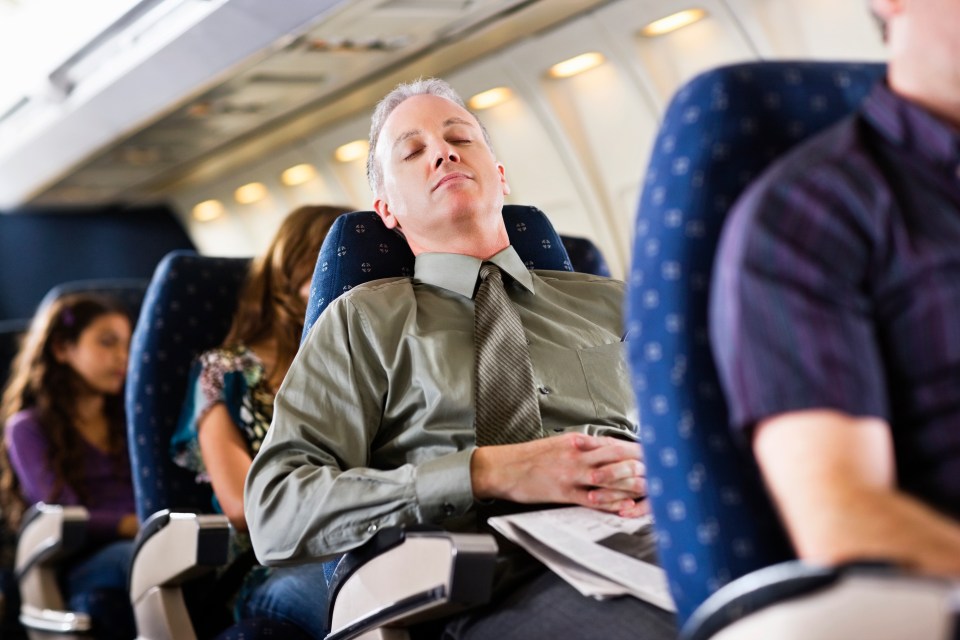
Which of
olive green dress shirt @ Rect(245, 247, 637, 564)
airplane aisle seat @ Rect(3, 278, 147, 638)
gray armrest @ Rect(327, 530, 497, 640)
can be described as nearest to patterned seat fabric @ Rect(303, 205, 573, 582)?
olive green dress shirt @ Rect(245, 247, 637, 564)

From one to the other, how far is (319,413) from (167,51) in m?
4.08

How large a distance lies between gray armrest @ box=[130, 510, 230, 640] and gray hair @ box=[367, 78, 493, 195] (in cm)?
90

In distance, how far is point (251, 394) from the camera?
10.0 ft

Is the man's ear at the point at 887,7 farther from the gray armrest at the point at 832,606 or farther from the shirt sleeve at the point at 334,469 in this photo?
the shirt sleeve at the point at 334,469

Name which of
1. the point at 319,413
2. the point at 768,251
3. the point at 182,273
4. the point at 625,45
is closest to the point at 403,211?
the point at 319,413

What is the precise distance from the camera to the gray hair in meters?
2.63

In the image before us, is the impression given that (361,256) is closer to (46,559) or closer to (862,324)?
(862,324)

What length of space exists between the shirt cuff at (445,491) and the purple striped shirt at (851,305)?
30.9 inches

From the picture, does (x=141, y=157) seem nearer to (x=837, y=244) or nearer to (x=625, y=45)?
(x=625, y=45)

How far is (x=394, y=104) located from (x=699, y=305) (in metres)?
1.43

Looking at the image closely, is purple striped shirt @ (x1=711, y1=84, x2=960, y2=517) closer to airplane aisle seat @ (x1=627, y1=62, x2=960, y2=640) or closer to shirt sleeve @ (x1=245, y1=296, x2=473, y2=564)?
airplane aisle seat @ (x1=627, y1=62, x2=960, y2=640)

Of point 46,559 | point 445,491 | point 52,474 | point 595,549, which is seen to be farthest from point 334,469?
point 52,474

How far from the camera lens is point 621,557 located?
1.74m

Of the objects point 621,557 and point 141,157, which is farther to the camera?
point 141,157
